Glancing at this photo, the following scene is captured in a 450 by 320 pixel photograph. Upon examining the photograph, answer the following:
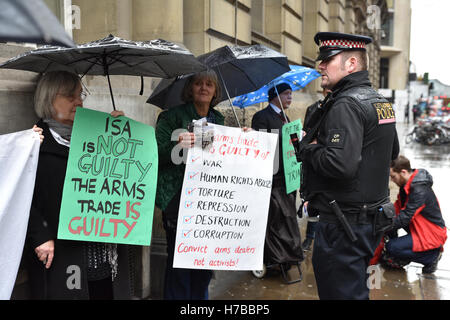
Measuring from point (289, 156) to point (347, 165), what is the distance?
6.12 ft

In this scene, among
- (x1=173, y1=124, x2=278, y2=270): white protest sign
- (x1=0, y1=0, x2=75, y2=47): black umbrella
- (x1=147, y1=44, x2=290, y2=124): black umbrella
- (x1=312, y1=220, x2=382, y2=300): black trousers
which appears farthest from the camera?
(x1=147, y1=44, x2=290, y2=124): black umbrella

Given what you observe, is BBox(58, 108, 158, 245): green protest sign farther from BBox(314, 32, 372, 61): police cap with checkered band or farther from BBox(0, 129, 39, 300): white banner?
BBox(314, 32, 372, 61): police cap with checkered band

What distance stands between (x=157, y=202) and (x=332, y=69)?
58.3 inches

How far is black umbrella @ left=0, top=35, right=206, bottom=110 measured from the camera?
2.27 meters

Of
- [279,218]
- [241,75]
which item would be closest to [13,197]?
[241,75]

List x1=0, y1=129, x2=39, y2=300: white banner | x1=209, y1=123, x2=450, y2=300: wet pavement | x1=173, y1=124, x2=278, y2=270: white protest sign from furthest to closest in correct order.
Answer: x1=209, y1=123, x2=450, y2=300: wet pavement < x1=173, y1=124, x2=278, y2=270: white protest sign < x1=0, y1=129, x2=39, y2=300: white banner

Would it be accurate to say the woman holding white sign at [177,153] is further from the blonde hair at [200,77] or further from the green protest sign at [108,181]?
the green protest sign at [108,181]

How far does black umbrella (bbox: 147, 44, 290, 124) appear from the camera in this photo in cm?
332

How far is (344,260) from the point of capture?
2.46 meters

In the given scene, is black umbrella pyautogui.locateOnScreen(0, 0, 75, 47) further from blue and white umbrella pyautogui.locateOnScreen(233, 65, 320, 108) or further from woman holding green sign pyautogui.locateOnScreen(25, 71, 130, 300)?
blue and white umbrella pyautogui.locateOnScreen(233, 65, 320, 108)

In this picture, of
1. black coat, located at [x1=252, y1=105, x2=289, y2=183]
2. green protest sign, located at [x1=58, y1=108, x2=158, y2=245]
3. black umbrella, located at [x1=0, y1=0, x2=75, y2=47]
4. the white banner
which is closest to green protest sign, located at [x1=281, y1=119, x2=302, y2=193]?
black coat, located at [x1=252, y1=105, x2=289, y2=183]

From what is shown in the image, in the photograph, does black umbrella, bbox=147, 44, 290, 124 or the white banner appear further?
black umbrella, bbox=147, 44, 290, 124

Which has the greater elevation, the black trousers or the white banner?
the white banner

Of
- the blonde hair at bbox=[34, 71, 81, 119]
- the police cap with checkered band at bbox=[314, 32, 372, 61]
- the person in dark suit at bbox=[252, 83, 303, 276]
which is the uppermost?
the police cap with checkered band at bbox=[314, 32, 372, 61]
